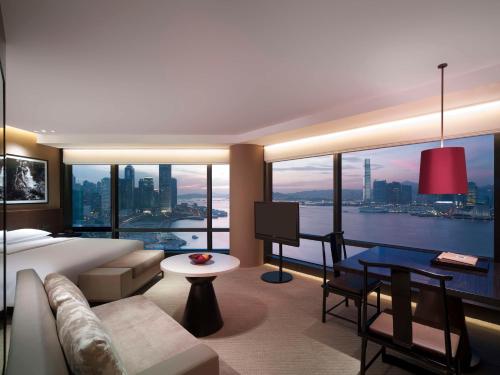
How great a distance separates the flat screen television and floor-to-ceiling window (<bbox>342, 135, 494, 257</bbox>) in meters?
0.80

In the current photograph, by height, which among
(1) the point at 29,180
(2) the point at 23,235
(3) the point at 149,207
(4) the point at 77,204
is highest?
(1) the point at 29,180

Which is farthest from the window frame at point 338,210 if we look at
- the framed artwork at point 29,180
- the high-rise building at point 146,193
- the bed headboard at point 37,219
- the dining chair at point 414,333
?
the framed artwork at point 29,180

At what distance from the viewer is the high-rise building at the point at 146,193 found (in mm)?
5398

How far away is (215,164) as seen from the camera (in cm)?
488

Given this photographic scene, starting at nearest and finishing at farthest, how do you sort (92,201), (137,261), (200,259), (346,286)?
(346,286) → (200,259) → (137,261) → (92,201)

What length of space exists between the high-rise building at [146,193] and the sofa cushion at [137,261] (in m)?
1.69

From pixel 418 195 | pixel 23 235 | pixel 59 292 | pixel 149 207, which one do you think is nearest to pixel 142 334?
pixel 59 292

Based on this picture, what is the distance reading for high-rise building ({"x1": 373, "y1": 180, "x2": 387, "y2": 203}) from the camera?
3.90 m

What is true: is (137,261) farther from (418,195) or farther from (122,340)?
(418,195)

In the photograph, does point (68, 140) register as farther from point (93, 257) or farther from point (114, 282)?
point (114, 282)

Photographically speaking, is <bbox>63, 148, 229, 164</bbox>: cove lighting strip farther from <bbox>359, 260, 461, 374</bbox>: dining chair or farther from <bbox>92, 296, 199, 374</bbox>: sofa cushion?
<bbox>359, 260, 461, 374</bbox>: dining chair

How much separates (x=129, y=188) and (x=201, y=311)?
3.75 meters

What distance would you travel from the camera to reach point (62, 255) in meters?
2.99

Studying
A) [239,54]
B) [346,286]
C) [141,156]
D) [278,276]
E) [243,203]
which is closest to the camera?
[239,54]
